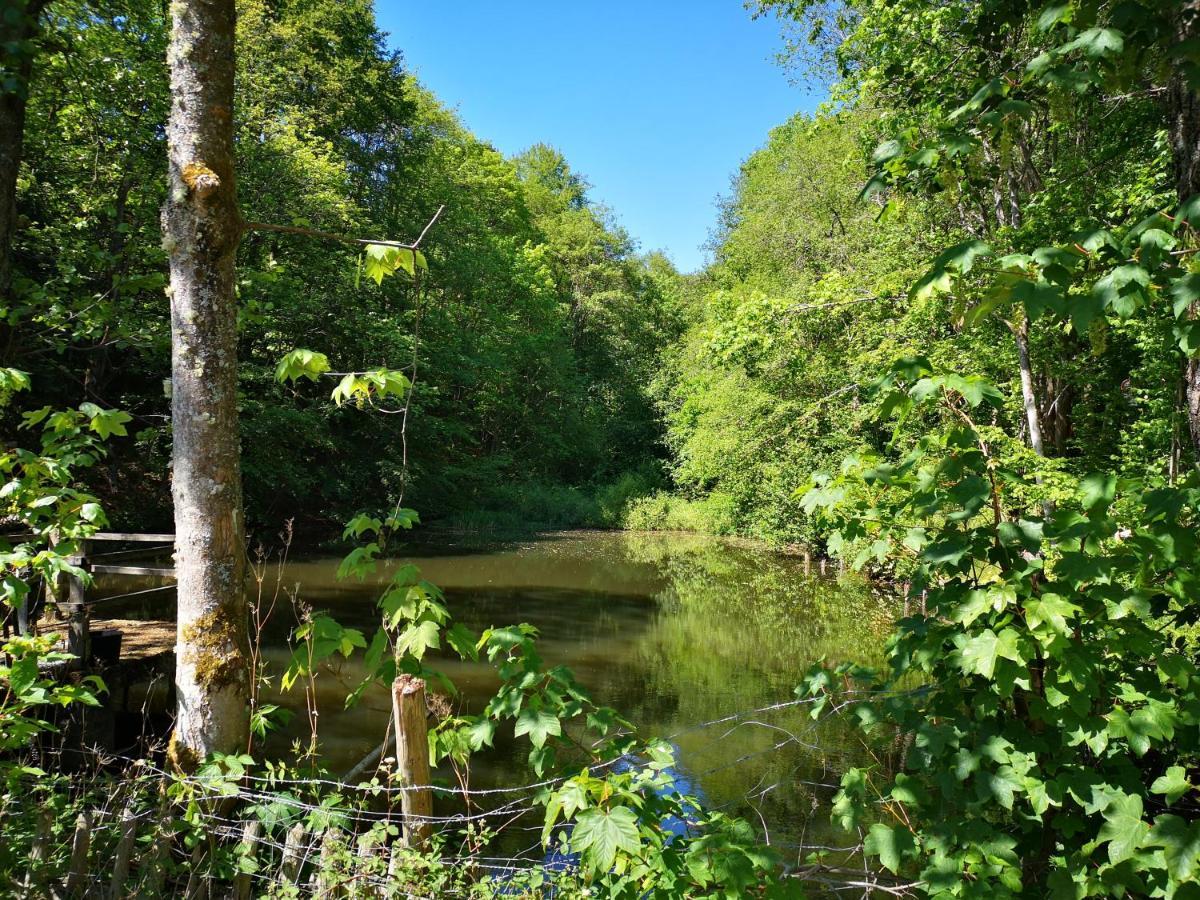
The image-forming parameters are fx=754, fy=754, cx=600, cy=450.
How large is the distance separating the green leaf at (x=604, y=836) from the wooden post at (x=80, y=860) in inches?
68.2

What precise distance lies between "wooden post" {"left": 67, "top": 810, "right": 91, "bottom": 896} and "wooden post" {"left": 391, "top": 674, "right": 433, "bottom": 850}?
1.02 m

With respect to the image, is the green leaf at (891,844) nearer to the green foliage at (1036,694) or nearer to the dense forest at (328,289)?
the green foliage at (1036,694)

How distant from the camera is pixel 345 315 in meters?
17.6

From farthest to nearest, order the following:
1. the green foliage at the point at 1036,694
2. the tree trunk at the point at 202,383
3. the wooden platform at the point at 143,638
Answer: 1. the wooden platform at the point at 143,638
2. the tree trunk at the point at 202,383
3. the green foliage at the point at 1036,694

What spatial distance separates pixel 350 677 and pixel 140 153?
334 inches

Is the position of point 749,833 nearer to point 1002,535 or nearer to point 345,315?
point 1002,535

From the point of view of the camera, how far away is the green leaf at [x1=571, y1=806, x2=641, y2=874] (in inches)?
72.8

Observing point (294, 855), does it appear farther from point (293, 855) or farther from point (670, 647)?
point (670, 647)

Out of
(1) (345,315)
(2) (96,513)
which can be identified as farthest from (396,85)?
(2) (96,513)

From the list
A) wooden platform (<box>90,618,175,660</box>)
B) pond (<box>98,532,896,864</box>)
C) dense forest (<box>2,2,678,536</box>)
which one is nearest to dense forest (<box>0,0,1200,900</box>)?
dense forest (<box>2,2,678,536</box>)

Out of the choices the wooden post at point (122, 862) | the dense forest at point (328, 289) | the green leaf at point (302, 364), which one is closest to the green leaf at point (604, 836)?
the wooden post at point (122, 862)

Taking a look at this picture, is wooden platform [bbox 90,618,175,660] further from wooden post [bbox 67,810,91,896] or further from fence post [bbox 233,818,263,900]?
fence post [bbox 233,818,263,900]

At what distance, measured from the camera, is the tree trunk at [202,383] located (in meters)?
2.92

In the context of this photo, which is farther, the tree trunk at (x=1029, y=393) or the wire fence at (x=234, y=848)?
the tree trunk at (x=1029, y=393)
